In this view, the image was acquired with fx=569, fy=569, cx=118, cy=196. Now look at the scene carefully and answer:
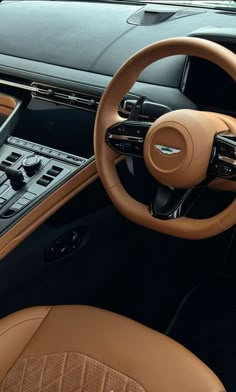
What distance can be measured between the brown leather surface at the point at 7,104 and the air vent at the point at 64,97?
3.8 inches

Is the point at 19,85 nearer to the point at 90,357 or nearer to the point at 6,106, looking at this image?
the point at 6,106

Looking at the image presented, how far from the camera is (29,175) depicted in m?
1.54

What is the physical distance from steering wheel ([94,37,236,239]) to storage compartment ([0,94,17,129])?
0.62 m

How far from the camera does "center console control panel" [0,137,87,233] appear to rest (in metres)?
1.46

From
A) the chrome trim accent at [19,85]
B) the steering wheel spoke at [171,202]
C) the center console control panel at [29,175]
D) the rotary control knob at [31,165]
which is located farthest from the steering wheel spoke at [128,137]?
the chrome trim accent at [19,85]

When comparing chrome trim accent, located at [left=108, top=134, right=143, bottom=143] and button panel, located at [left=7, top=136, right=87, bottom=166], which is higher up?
chrome trim accent, located at [left=108, top=134, right=143, bottom=143]

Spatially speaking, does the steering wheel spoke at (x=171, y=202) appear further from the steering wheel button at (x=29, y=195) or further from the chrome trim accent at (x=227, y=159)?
the steering wheel button at (x=29, y=195)

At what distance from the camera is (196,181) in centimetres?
111

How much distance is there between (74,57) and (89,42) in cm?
8

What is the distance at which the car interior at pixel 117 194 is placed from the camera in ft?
3.80

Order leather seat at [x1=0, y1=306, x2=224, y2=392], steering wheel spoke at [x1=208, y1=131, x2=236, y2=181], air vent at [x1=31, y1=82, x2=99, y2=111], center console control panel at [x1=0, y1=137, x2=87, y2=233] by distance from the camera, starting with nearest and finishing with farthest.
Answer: steering wheel spoke at [x1=208, y1=131, x2=236, y2=181] < leather seat at [x1=0, y1=306, x2=224, y2=392] < center console control panel at [x1=0, y1=137, x2=87, y2=233] < air vent at [x1=31, y1=82, x2=99, y2=111]

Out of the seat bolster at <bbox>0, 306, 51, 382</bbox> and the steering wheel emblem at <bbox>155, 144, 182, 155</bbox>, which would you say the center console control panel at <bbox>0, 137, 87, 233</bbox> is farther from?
the steering wheel emblem at <bbox>155, 144, 182, 155</bbox>

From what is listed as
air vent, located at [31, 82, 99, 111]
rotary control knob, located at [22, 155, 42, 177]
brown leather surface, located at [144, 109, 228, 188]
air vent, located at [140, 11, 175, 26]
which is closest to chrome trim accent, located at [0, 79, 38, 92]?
air vent, located at [31, 82, 99, 111]

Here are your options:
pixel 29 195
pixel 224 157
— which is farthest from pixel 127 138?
pixel 29 195
